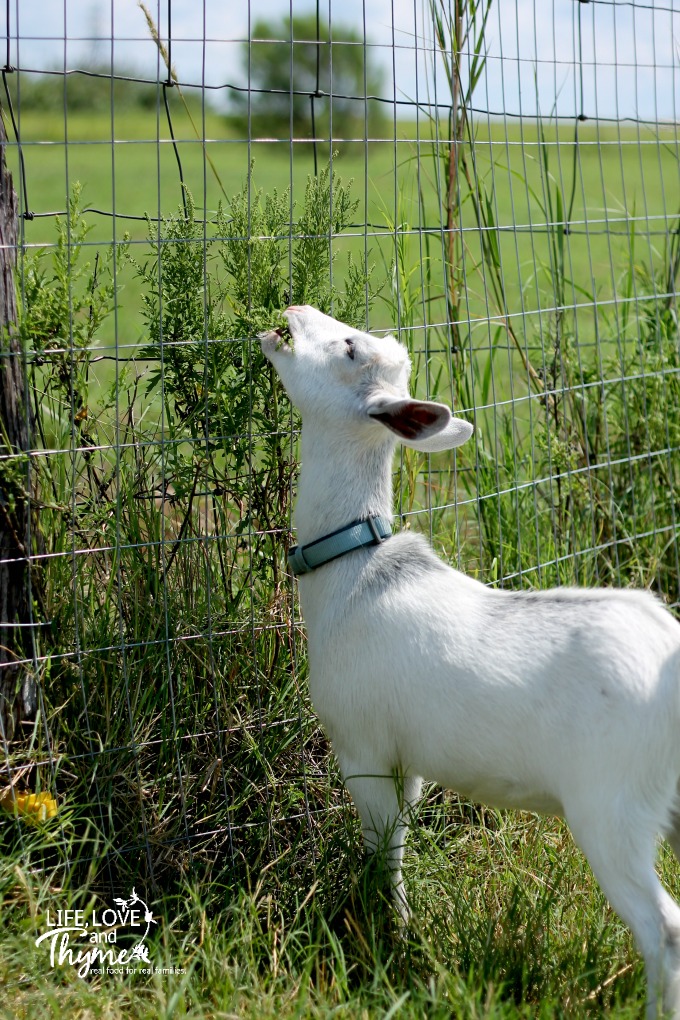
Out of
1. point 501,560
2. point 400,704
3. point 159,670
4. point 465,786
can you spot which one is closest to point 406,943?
point 465,786

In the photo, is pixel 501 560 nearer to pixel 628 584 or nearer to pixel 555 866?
pixel 628 584

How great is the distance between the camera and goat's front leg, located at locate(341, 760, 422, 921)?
2717mm

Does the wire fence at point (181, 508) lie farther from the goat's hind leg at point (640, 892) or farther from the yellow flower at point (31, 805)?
the goat's hind leg at point (640, 892)

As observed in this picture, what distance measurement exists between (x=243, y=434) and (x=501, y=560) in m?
1.15

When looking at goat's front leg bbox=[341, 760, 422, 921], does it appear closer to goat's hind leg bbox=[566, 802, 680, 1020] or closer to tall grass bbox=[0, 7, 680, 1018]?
tall grass bbox=[0, 7, 680, 1018]

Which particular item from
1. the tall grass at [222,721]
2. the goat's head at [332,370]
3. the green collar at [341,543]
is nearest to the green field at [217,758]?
the tall grass at [222,721]

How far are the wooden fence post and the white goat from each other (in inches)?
28.2

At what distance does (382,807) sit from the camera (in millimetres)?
2727

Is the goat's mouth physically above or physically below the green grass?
above

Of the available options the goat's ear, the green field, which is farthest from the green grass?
the goat's ear

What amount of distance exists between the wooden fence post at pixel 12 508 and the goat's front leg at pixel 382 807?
947 mm

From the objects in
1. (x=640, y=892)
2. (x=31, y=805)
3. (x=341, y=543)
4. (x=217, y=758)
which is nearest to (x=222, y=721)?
(x=217, y=758)

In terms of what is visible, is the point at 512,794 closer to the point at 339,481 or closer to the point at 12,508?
the point at 339,481

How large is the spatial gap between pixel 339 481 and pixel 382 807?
0.86 m
